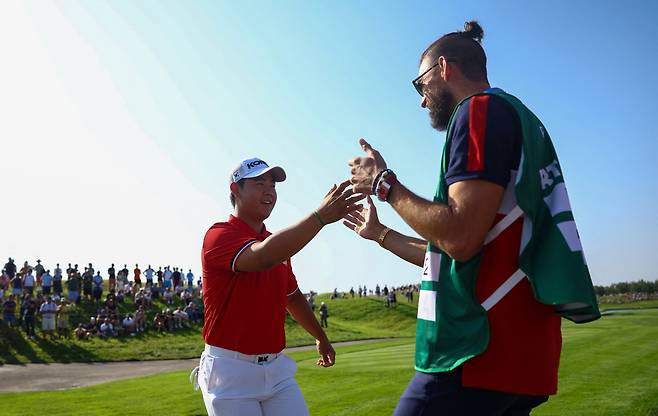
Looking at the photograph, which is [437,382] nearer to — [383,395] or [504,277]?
[504,277]

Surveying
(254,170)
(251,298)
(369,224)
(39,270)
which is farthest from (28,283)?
(369,224)

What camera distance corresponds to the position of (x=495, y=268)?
2.69 metres

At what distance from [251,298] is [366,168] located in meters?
1.98

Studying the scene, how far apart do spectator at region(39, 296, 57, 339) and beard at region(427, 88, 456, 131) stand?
109 ft

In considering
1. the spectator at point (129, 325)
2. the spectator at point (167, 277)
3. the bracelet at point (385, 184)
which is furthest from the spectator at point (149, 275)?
the bracelet at point (385, 184)

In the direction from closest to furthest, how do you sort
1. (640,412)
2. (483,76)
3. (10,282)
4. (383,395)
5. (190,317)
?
(483,76) → (640,412) → (383,395) → (10,282) → (190,317)

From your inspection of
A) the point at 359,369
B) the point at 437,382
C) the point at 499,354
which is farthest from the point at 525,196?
the point at 359,369

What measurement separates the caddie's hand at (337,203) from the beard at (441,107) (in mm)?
1040

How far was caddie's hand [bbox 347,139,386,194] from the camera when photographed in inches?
123

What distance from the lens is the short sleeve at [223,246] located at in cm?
459

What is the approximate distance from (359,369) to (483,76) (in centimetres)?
1540

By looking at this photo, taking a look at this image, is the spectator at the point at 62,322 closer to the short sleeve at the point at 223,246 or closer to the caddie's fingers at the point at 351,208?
the short sleeve at the point at 223,246

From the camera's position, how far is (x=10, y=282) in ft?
121

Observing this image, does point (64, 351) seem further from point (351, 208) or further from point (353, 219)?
point (351, 208)
